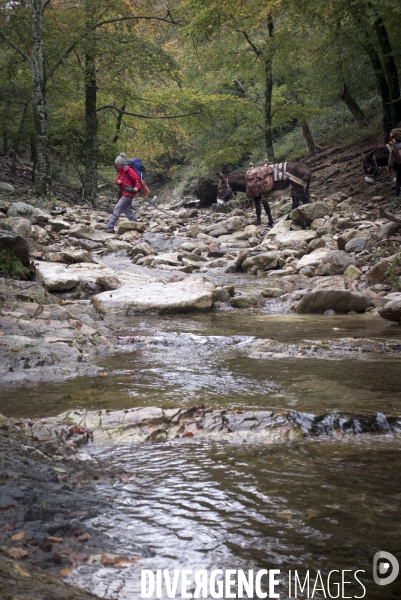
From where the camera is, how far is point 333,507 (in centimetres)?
225

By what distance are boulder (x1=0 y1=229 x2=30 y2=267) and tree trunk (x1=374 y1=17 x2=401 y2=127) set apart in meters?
12.7

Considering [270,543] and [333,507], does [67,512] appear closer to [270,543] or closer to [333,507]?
[270,543]

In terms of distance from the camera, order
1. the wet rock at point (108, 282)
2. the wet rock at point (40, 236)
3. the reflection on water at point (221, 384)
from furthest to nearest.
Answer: the wet rock at point (40, 236) < the wet rock at point (108, 282) < the reflection on water at point (221, 384)

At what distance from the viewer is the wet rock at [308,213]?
16078mm

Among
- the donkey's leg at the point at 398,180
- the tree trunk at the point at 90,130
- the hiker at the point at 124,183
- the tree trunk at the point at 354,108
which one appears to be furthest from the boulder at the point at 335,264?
the tree trunk at the point at 354,108

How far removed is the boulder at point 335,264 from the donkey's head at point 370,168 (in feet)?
28.3

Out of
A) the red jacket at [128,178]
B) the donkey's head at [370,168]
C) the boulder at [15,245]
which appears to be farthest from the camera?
the donkey's head at [370,168]

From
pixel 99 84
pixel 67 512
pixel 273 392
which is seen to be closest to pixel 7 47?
pixel 99 84

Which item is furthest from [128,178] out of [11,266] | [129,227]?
[11,266]

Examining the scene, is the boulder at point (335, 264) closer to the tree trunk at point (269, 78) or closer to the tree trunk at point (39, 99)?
the tree trunk at point (39, 99)

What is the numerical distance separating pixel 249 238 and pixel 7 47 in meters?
11.5

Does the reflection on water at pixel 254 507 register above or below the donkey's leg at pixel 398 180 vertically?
below

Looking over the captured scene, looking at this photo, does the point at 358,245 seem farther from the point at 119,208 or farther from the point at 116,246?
the point at 119,208

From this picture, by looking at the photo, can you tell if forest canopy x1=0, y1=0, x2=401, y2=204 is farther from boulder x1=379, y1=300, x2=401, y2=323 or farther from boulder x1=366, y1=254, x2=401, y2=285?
boulder x1=379, y1=300, x2=401, y2=323
